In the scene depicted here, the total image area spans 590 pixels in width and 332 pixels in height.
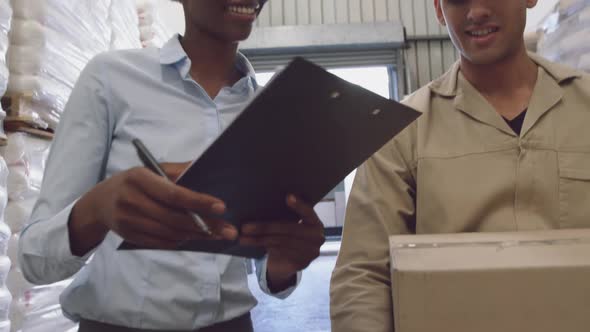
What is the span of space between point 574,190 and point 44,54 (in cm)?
143

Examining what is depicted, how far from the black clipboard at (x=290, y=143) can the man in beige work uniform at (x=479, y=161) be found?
249mm

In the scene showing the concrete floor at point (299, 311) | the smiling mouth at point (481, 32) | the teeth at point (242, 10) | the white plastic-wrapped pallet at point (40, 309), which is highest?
the teeth at point (242, 10)

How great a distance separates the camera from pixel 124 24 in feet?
6.84

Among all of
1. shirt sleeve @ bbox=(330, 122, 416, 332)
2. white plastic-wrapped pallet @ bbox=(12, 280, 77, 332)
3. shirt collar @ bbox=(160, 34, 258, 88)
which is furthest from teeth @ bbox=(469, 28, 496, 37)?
white plastic-wrapped pallet @ bbox=(12, 280, 77, 332)

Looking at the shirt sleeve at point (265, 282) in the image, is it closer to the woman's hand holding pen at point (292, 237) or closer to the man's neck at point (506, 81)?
the woman's hand holding pen at point (292, 237)

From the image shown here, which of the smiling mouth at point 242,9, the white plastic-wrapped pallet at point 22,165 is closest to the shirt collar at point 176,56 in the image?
the smiling mouth at point 242,9

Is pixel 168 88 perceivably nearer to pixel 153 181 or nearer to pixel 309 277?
pixel 153 181

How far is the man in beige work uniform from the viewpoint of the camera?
0.92m

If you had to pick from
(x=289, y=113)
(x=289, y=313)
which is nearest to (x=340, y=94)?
(x=289, y=113)

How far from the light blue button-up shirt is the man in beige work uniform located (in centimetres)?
25

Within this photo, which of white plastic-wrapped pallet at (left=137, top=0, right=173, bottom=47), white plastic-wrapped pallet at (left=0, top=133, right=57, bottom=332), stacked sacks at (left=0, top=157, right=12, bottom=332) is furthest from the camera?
white plastic-wrapped pallet at (left=137, top=0, right=173, bottom=47)

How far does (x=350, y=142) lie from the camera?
629mm

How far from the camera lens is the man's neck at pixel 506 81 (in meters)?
1.03

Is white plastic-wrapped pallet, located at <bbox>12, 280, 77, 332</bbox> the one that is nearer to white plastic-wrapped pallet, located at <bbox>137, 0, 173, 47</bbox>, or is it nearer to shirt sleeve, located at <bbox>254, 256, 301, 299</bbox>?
shirt sleeve, located at <bbox>254, 256, 301, 299</bbox>
